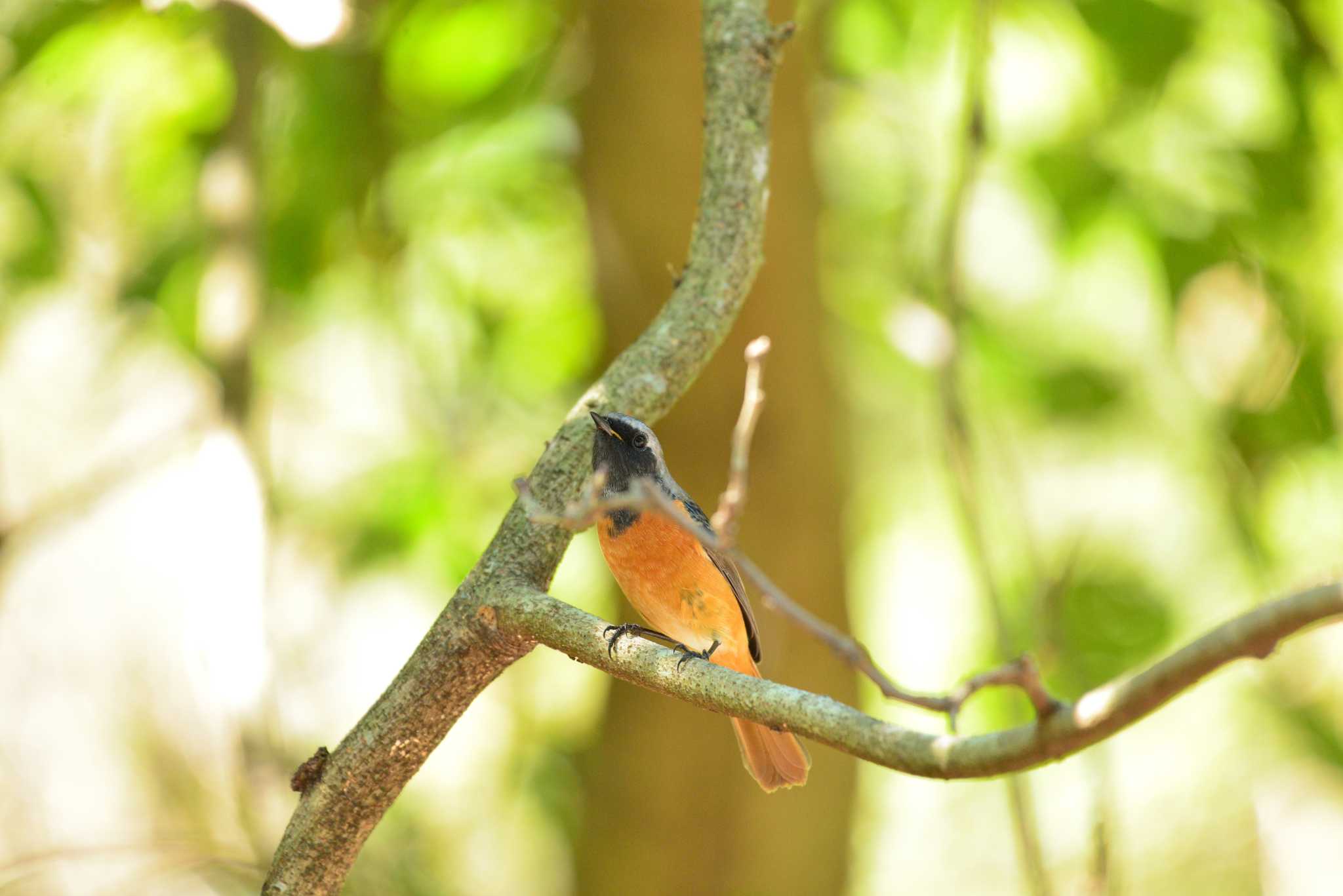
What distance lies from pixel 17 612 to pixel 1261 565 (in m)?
6.10

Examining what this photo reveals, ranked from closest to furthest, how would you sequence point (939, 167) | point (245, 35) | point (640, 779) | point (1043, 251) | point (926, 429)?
point (245, 35) → point (640, 779) → point (1043, 251) → point (939, 167) → point (926, 429)

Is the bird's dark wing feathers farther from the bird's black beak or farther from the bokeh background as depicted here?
the bokeh background

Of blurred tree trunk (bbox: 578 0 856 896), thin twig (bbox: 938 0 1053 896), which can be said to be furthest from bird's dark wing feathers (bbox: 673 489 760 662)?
blurred tree trunk (bbox: 578 0 856 896)

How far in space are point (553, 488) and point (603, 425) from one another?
0.27 meters

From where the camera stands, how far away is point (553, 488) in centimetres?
243

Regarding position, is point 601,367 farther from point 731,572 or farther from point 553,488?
point 553,488

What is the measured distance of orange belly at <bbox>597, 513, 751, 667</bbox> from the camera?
315cm

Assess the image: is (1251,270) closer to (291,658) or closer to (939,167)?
(939,167)

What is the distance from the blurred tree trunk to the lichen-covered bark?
6.58ft

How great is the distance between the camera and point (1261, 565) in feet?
14.0

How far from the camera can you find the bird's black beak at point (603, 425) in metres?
2.50

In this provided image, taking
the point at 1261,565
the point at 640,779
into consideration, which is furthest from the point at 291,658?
the point at 1261,565

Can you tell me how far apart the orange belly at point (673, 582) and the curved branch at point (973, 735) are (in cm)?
108

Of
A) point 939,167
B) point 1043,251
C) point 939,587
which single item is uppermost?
point 939,167
